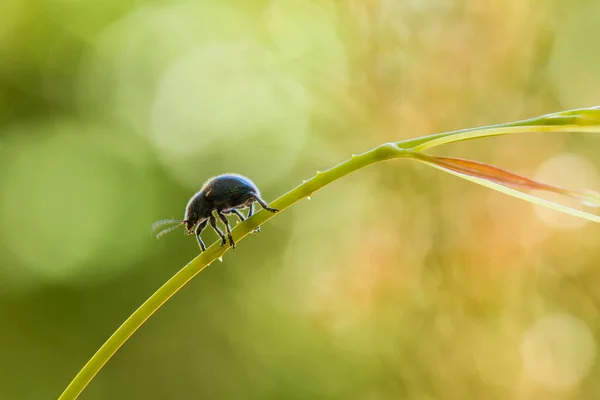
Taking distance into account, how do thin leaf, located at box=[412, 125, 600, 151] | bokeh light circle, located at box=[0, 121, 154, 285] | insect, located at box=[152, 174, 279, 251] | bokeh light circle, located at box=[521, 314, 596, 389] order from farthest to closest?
1. bokeh light circle, located at box=[0, 121, 154, 285]
2. bokeh light circle, located at box=[521, 314, 596, 389]
3. insect, located at box=[152, 174, 279, 251]
4. thin leaf, located at box=[412, 125, 600, 151]

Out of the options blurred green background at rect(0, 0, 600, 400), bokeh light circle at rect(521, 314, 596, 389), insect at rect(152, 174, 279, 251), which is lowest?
bokeh light circle at rect(521, 314, 596, 389)

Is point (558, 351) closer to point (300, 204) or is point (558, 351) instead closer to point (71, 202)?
point (300, 204)

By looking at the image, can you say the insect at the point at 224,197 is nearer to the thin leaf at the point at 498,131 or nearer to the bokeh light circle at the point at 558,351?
the thin leaf at the point at 498,131

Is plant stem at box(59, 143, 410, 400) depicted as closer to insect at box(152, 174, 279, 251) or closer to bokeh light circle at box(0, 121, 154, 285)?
insect at box(152, 174, 279, 251)

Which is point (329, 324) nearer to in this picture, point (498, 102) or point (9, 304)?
point (498, 102)

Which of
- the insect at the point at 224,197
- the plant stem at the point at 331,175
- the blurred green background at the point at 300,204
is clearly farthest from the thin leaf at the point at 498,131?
the blurred green background at the point at 300,204

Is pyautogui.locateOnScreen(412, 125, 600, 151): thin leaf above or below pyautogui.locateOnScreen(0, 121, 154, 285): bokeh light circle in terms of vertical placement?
below

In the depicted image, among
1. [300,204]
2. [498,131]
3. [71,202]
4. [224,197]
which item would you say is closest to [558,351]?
[300,204]

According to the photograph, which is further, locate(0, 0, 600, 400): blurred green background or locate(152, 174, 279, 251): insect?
locate(0, 0, 600, 400): blurred green background

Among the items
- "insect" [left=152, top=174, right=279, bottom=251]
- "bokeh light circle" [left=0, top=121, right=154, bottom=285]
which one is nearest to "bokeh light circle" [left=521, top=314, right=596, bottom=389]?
"insect" [left=152, top=174, right=279, bottom=251]
